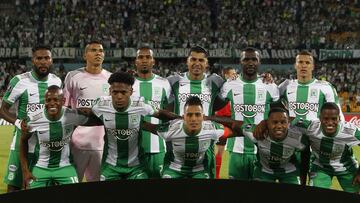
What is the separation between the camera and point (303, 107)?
6.44m

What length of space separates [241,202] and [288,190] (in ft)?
0.81

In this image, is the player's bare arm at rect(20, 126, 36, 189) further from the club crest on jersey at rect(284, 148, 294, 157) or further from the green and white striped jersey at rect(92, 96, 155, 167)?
the club crest on jersey at rect(284, 148, 294, 157)

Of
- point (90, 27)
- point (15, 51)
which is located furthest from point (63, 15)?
point (15, 51)

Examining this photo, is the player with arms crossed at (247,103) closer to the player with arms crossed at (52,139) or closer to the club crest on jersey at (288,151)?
the club crest on jersey at (288,151)

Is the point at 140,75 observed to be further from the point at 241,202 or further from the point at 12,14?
the point at 12,14

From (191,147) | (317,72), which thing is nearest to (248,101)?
(191,147)

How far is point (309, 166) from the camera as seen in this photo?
552 centimetres

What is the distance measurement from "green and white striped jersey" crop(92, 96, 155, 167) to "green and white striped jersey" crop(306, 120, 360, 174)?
1560 mm

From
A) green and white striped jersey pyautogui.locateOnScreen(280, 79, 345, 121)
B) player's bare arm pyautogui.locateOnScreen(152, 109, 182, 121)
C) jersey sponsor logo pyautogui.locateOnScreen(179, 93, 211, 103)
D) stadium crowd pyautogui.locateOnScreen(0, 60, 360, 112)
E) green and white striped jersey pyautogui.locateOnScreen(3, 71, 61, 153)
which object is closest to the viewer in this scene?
player's bare arm pyautogui.locateOnScreen(152, 109, 182, 121)

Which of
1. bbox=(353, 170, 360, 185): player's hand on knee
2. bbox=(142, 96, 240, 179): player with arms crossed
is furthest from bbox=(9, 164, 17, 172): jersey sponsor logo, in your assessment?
bbox=(353, 170, 360, 185): player's hand on knee

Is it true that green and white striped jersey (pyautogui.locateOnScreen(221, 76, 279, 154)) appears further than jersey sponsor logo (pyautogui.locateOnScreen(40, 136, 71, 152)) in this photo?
Yes

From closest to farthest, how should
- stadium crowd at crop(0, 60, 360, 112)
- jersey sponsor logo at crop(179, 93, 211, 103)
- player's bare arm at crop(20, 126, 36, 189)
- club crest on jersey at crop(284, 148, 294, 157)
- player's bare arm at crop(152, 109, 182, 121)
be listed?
player's bare arm at crop(20, 126, 36, 189), club crest on jersey at crop(284, 148, 294, 157), player's bare arm at crop(152, 109, 182, 121), jersey sponsor logo at crop(179, 93, 211, 103), stadium crowd at crop(0, 60, 360, 112)

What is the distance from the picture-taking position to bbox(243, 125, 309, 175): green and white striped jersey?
527 centimetres

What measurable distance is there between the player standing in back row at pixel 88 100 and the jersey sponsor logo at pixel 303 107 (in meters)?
2.05
